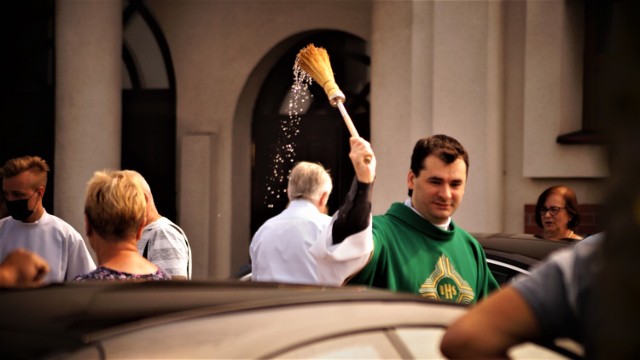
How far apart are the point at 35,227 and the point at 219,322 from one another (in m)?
4.38

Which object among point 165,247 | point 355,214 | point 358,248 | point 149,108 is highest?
point 149,108

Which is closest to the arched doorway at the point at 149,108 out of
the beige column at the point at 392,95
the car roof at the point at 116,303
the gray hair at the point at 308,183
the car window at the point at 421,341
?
the beige column at the point at 392,95

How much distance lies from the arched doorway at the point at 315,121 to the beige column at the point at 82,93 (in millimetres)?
2075

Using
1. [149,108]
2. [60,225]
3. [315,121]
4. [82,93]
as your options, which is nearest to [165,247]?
[60,225]

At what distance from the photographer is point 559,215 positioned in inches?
320

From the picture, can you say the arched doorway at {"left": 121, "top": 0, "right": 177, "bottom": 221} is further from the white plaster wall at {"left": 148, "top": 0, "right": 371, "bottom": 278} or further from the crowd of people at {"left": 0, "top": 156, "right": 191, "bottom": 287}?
the crowd of people at {"left": 0, "top": 156, "right": 191, "bottom": 287}

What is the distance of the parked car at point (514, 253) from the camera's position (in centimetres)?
621

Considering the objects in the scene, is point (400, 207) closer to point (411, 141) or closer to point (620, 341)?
point (620, 341)

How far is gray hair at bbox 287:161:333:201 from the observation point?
282 inches

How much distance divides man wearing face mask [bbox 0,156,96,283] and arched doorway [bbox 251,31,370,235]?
22.9 feet

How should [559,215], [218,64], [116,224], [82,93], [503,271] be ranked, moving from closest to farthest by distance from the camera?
[116,224] → [503,271] → [559,215] → [82,93] → [218,64]

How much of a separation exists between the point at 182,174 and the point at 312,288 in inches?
423

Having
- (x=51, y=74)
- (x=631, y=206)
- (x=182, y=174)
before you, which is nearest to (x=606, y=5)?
(x=182, y=174)

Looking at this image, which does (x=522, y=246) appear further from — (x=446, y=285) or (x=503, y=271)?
(x=446, y=285)
